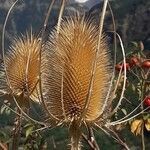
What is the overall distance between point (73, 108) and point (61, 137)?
88.7 ft

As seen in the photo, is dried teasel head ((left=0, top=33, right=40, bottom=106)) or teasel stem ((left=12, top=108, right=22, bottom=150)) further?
dried teasel head ((left=0, top=33, right=40, bottom=106))

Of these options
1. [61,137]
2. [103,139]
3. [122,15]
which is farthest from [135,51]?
[122,15]

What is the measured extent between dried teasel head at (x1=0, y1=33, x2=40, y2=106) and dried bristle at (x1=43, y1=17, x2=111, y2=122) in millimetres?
847

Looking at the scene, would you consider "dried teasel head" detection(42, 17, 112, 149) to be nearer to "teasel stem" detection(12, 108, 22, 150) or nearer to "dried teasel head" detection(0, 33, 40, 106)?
"dried teasel head" detection(0, 33, 40, 106)

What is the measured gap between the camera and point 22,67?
5.55m

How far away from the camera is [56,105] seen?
3979 mm

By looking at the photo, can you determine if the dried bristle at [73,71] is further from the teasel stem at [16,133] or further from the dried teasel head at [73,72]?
the teasel stem at [16,133]

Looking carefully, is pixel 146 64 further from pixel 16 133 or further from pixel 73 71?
pixel 73 71

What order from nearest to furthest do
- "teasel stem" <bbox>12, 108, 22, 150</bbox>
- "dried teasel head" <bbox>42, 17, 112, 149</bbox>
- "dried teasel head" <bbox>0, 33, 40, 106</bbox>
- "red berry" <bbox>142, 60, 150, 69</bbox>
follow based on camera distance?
"dried teasel head" <bbox>42, 17, 112, 149</bbox>, "teasel stem" <bbox>12, 108, 22, 150</bbox>, "dried teasel head" <bbox>0, 33, 40, 106</bbox>, "red berry" <bbox>142, 60, 150, 69</bbox>

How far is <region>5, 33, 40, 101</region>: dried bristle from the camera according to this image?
521 cm

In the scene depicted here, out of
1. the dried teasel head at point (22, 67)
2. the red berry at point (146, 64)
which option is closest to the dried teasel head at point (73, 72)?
the dried teasel head at point (22, 67)

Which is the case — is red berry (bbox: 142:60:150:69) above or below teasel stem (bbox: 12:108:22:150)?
above

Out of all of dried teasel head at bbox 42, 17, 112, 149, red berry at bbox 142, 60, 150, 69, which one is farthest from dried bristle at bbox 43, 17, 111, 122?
red berry at bbox 142, 60, 150, 69

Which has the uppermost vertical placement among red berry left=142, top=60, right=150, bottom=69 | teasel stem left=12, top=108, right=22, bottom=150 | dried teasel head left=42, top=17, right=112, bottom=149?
red berry left=142, top=60, right=150, bottom=69
